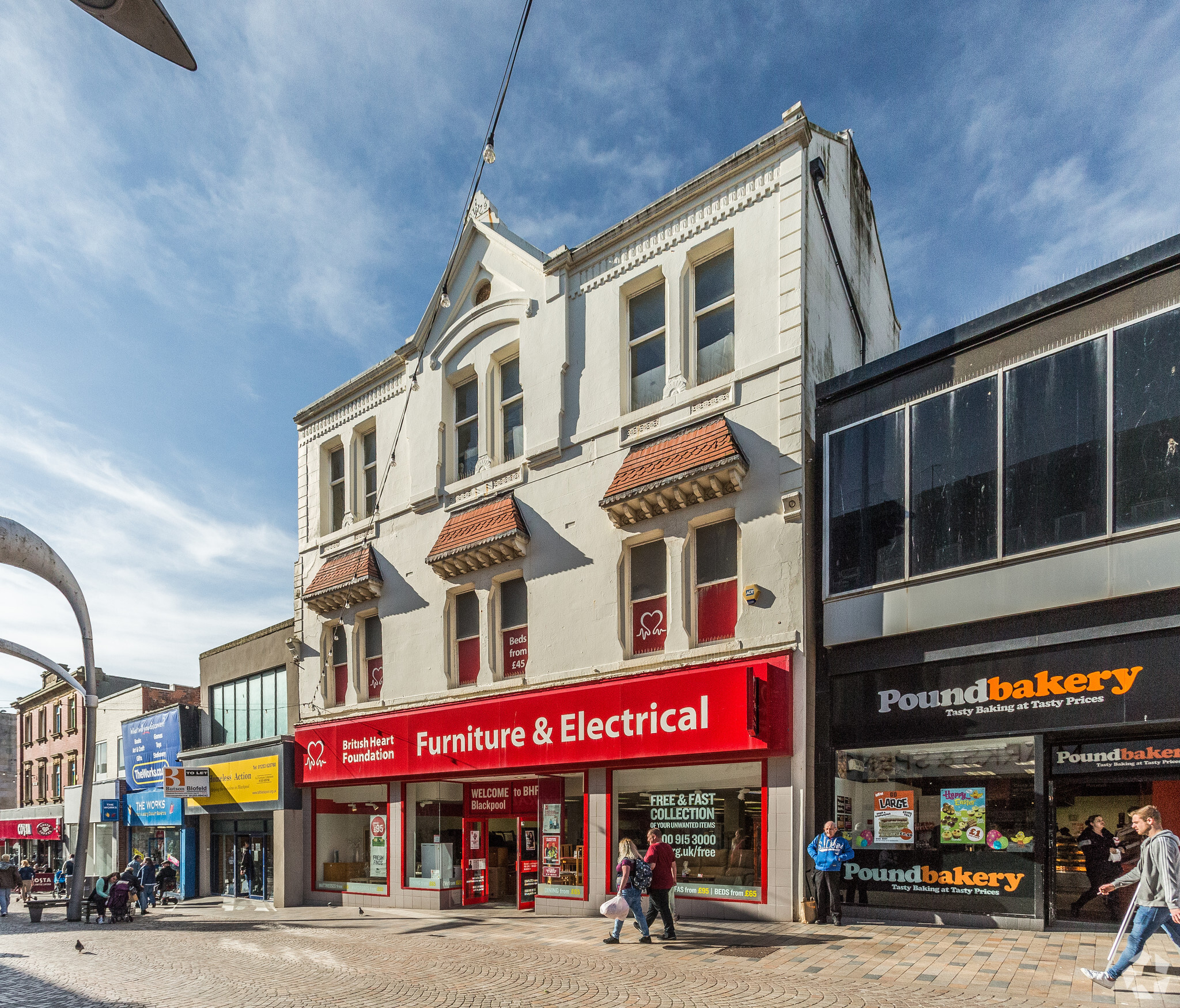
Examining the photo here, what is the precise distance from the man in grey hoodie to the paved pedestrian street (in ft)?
1.61

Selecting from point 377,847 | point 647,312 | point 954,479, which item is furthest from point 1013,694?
point 377,847

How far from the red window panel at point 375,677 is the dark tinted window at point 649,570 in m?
7.58

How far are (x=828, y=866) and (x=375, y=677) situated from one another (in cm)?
1192

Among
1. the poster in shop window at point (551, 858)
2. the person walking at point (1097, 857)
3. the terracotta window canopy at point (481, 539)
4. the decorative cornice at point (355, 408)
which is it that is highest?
the decorative cornice at point (355, 408)

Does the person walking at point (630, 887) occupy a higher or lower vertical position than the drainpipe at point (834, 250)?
lower

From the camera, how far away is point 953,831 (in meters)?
12.2

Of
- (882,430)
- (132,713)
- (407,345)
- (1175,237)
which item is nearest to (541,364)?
(407,345)

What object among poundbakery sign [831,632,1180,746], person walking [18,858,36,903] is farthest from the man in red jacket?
person walking [18,858,36,903]

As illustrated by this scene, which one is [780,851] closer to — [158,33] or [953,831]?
[953,831]

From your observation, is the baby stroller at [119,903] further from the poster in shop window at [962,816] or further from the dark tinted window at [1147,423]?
the dark tinted window at [1147,423]

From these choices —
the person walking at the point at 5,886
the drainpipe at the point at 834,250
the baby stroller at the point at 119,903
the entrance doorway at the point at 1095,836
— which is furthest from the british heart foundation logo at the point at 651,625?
the person walking at the point at 5,886

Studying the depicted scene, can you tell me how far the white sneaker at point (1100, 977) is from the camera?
8.54 meters

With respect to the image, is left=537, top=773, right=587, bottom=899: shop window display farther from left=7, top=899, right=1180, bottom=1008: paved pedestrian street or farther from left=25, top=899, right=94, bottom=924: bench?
left=25, top=899, right=94, bottom=924: bench

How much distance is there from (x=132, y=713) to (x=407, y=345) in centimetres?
2039
